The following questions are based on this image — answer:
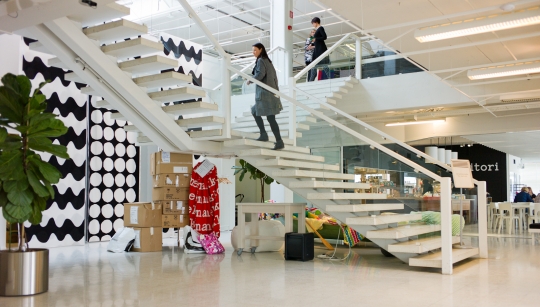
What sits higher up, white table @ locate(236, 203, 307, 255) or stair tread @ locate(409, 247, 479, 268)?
white table @ locate(236, 203, 307, 255)

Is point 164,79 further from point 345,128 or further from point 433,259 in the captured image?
point 433,259

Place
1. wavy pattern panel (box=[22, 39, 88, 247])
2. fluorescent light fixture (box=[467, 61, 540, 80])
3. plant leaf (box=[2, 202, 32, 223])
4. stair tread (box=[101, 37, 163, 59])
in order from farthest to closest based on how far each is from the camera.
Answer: wavy pattern panel (box=[22, 39, 88, 247])
fluorescent light fixture (box=[467, 61, 540, 80])
stair tread (box=[101, 37, 163, 59])
plant leaf (box=[2, 202, 32, 223])

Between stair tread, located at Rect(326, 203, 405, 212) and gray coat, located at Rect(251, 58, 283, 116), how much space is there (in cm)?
164

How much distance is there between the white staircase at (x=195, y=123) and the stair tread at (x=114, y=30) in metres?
0.01

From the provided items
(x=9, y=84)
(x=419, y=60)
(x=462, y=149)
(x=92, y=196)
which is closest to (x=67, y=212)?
(x=92, y=196)

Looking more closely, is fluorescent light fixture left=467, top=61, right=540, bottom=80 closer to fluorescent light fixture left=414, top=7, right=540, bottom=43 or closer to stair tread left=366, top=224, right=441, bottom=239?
fluorescent light fixture left=414, top=7, right=540, bottom=43

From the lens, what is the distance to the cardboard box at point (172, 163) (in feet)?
30.7

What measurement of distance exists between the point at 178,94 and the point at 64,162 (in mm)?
4199

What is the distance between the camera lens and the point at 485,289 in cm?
574

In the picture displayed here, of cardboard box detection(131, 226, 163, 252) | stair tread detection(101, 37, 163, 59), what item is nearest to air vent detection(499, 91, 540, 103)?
cardboard box detection(131, 226, 163, 252)

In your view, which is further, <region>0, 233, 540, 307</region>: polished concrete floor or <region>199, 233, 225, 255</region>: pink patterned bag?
<region>199, 233, 225, 255</region>: pink patterned bag

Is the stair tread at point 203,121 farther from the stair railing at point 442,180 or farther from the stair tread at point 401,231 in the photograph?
the stair tread at point 401,231

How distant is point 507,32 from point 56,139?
8148 mm

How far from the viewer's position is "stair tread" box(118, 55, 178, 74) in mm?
6680
